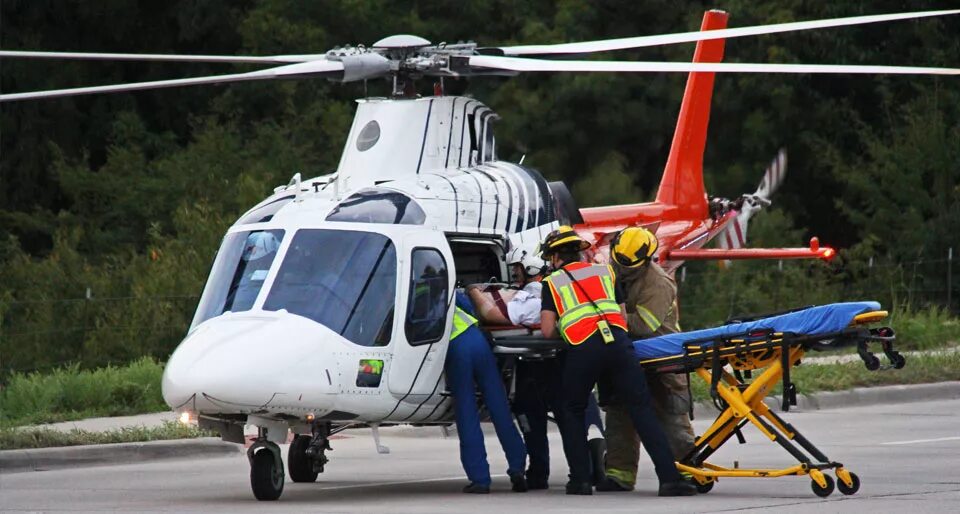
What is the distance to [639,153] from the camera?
119 feet

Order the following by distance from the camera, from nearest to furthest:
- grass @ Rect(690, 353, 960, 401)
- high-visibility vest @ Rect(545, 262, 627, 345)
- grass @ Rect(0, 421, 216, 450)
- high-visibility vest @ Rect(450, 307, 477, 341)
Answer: high-visibility vest @ Rect(545, 262, 627, 345), high-visibility vest @ Rect(450, 307, 477, 341), grass @ Rect(0, 421, 216, 450), grass @ Rect(690, 353, 960, 401)

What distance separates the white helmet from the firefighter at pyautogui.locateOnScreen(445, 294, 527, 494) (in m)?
0.96

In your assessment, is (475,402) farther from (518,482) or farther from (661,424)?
(661,424)

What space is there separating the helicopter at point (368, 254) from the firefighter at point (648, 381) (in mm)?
1205

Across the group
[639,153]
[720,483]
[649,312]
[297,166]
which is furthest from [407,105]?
[639,153]

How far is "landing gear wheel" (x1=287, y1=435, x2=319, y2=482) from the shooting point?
1273cm

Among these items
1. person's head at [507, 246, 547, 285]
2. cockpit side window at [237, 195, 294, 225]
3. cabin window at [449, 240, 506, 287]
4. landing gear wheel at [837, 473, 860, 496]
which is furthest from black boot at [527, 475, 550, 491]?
cockpit side window at [237, 195, 294, 225]

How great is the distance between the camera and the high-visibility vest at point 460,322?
467 inches

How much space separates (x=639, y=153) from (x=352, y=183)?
78.8 feet

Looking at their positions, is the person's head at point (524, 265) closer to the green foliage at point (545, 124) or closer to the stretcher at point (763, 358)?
the stretcher at point (763, 358)

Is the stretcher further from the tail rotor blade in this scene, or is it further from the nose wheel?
the tail rotor blade

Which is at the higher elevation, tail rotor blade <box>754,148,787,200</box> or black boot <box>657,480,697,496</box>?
tail rotor blade <box>754,148,787,200</box>

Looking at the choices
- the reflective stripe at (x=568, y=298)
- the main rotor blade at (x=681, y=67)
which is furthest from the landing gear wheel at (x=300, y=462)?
the main rotor blade at (x=681, y=67)

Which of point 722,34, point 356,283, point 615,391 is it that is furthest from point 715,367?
point 356,283
